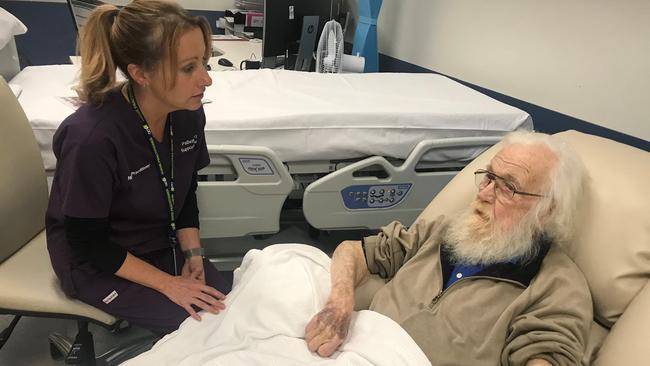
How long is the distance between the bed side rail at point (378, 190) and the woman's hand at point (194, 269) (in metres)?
0.52

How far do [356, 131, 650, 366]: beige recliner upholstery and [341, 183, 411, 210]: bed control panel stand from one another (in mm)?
763

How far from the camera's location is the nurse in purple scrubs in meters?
1.28

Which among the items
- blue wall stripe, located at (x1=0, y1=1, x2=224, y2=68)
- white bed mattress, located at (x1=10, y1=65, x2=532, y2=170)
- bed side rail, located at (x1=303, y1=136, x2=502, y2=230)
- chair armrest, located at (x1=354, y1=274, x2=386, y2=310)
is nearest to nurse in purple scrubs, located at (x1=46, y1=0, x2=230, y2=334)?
white bed mattress, located at (x1=10, y1=65, x2=532, y2=170)

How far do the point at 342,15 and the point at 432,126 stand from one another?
1.94 meters

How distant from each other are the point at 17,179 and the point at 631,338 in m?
1.84

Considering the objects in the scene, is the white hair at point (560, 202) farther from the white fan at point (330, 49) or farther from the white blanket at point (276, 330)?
the white fan at point (330, 49)

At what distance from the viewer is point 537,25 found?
226 centimetres

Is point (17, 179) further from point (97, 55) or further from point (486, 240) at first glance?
point (486, 240)

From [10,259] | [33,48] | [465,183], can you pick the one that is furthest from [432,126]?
[33,48]

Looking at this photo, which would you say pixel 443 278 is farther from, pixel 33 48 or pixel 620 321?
pixel 33 48

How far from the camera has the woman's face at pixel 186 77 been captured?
1.32m

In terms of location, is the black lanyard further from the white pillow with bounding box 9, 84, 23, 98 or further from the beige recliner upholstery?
the beige recliner upholstery

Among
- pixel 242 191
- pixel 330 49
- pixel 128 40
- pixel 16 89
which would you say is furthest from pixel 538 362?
pixel 330 49

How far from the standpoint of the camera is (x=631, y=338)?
1129mm
